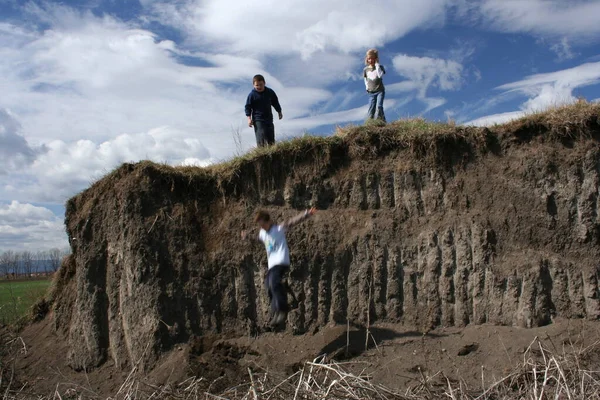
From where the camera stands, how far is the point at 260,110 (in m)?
11.2

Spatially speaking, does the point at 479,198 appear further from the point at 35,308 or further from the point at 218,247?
the point at 35,308

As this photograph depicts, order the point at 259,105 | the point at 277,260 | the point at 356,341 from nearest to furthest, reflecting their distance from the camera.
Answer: the point at 277,260 < the point at 356,341 < the point at 259,105

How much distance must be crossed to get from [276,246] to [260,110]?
369 centimetres

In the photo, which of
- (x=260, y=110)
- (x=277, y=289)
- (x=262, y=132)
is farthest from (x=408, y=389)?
(x=260, y=110)

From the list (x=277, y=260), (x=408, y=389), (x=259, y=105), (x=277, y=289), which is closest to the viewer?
(x=408, y=389)

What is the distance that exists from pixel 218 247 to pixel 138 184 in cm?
199

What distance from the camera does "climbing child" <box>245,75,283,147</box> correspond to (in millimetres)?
11141

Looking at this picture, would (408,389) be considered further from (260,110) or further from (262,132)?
(260,110)

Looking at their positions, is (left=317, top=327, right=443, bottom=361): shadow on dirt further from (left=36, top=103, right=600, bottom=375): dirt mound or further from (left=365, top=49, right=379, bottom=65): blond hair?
(left=365, top=49, right=379, bottom=65): blond hair

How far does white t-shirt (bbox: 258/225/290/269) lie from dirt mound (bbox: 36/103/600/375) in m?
1.56

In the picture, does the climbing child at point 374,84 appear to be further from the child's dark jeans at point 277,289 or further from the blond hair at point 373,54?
the child's dark jeans at point 277,289

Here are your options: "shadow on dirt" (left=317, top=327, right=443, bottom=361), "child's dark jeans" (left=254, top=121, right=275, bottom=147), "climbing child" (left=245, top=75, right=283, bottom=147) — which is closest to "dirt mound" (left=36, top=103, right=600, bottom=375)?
"shadow on dirt" (left=317, top=327, right=443, bottom=361)

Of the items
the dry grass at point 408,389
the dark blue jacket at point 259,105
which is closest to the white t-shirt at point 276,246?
the dry grass at point 408,389

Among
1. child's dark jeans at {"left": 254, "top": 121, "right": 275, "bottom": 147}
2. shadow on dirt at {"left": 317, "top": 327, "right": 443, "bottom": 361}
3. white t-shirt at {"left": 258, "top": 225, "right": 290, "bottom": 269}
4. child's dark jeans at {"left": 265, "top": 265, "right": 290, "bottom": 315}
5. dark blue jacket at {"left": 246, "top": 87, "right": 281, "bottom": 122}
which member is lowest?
shadow on dirt at {"left": 317, "top": 327, "right": 443, "bottom": 361}
